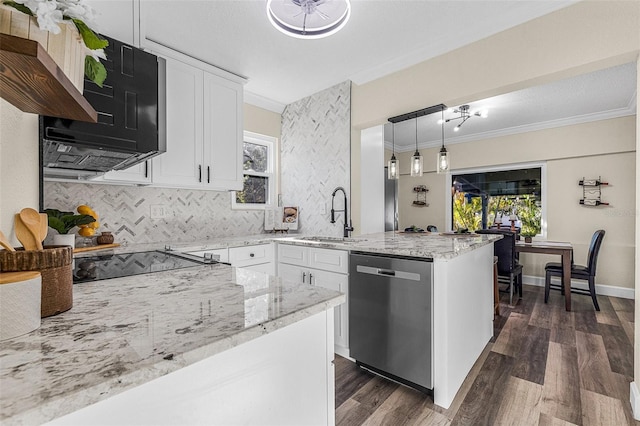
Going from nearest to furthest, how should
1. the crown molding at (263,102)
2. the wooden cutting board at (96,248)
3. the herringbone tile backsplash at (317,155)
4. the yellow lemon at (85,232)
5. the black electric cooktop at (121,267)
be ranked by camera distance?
the black electric cooktop at (121,267), the wooden cutting board at (96,248), the yellow lemon at (85,232), the herringbone tile backsplash at (317,155), the crown molding at (263,102)

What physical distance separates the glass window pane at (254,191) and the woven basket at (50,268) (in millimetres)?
2780

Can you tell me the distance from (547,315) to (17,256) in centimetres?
439

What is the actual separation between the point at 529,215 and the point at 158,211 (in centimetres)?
553

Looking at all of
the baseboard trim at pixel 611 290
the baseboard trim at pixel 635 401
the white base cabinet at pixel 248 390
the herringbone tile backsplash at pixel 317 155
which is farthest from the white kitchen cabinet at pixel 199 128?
the baseboard trim at pixel 611 290

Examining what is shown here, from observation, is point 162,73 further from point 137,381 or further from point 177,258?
point 137,381

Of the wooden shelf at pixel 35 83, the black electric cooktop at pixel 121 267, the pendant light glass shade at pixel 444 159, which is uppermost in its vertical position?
the pendant light glass shade at pixel 444 159

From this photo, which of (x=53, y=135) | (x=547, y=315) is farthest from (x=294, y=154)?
(x=547, y=315)

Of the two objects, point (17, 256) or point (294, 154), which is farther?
point (294, 154)

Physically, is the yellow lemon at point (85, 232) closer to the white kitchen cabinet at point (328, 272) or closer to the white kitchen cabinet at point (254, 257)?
the white kitchen cabinet at point (254, 257)

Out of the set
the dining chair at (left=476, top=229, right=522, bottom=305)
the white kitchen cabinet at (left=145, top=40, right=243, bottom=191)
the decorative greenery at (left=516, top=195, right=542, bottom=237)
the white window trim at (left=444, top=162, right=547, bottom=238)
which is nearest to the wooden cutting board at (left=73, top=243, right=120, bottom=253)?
the white kitchen cabinet at (left=145, top=40, right=243, bottom=191)

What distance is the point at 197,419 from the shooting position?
22.9 inches

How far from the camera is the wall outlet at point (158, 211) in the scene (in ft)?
8.82

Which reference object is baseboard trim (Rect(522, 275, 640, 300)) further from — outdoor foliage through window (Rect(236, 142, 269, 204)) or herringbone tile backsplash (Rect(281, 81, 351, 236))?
outdoor foliage through window (Rect(236, 142, 269, 204))

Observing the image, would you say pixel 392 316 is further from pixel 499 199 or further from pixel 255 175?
pixel 499 199
